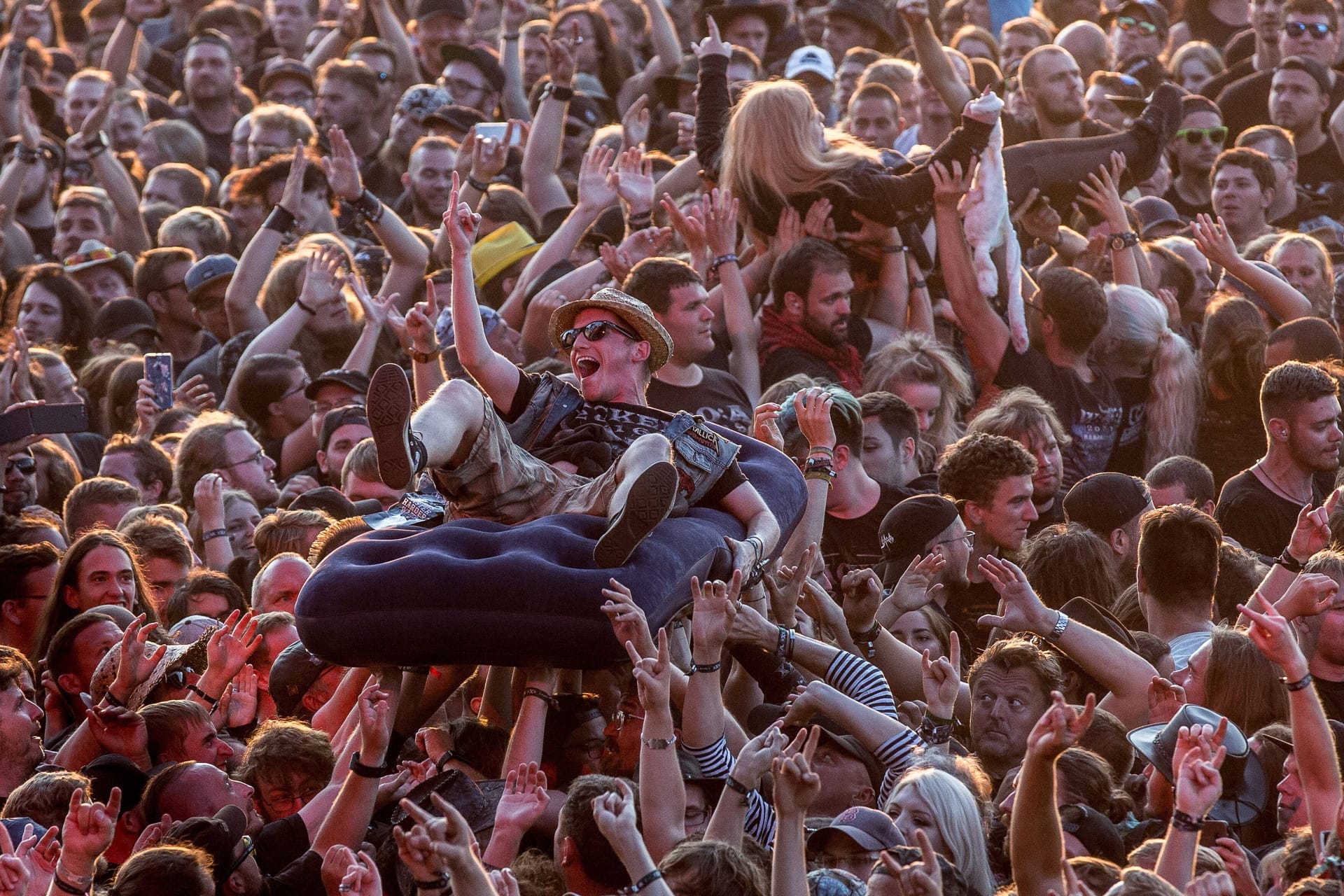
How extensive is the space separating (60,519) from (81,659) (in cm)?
Result: 199

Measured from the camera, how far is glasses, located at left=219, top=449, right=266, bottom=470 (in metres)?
8.53

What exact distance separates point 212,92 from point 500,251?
460 centimetres

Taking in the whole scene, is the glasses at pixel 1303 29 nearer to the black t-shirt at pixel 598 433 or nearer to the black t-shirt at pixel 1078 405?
the black t-shirt at pixel 1078 405

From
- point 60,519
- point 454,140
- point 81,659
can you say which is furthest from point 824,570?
point 454,140

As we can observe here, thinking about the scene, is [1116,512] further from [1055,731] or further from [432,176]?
[432,176]

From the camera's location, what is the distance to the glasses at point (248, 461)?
336 inches

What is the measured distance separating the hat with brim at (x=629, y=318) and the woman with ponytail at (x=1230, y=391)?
319 cm

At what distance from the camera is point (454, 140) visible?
37.9 feet

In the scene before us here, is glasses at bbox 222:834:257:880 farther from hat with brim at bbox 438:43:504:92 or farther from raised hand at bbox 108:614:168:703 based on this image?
hat with brim at bbox 438:43:504:92

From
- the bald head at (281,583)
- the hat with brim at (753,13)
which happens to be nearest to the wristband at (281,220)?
the bald head at (281,583)

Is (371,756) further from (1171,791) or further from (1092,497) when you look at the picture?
(1092,497)

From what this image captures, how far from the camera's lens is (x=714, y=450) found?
619 cm

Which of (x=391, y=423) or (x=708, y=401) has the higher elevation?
(x=391, y=423)

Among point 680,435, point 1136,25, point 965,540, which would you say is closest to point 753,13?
point 1136,25
